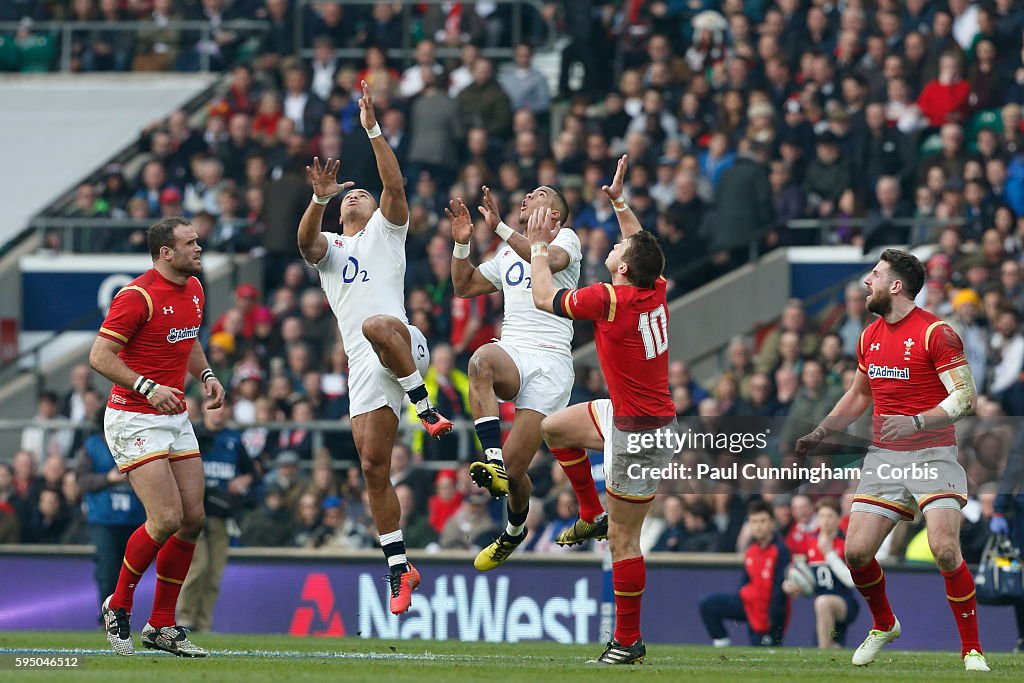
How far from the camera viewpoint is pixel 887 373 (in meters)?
12.6

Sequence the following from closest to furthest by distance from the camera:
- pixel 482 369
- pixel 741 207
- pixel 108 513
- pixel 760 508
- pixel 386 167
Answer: pixel 386 167, pixel 482 369, pixel 760 508, pixel 108 513, pixel 741 207

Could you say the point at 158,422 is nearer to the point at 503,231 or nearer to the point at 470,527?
the point at 503,231

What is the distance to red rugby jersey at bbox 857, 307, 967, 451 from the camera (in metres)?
12.4

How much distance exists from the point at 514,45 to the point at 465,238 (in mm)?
13040

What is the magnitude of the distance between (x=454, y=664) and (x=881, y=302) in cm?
383

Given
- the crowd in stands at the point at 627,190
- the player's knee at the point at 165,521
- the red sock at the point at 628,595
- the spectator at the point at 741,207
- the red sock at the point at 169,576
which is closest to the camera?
the red sock at the point at 628,595

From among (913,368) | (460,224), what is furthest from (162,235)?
(913,368)

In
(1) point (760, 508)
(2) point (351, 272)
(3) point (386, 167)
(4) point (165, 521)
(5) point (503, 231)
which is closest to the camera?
(4) point (165, 521)

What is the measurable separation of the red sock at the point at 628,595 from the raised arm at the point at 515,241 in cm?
222

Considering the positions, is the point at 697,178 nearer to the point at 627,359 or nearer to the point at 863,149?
the point at 863,149

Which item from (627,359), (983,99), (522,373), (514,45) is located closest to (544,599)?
(522,373)

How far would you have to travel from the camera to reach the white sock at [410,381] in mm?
13305

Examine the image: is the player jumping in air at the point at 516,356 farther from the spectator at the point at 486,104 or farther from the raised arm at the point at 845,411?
the spectator at the point at 486,104

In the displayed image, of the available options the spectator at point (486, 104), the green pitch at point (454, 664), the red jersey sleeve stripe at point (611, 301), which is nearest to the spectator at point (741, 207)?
the spectator at point (486, 104)
